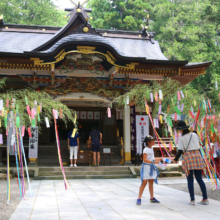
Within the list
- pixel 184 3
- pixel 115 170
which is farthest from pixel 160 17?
pixel 115 170

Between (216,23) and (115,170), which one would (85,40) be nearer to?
(115,170)

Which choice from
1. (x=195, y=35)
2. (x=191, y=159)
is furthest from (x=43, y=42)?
(x=195, y=35)

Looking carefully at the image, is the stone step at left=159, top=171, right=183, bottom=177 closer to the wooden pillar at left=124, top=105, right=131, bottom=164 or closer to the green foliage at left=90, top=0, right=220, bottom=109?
the wooden pillar at left=124, top=105, right=131, bottom=164

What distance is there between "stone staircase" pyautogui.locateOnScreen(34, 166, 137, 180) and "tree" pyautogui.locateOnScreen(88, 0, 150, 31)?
18630mm

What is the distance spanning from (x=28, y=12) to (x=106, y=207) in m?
23.2

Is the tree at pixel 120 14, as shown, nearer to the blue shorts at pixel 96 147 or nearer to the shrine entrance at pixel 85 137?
the shrine entrance at pixel 85 137

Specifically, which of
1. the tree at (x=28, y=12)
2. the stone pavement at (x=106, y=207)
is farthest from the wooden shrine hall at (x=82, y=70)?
the tree at (x=28, y=12)

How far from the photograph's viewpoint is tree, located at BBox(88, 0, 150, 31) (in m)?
26.4

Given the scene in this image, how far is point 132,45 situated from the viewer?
14.6 m

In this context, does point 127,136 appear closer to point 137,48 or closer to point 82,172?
point 82,172

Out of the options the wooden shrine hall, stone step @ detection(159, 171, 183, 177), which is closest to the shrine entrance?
the wooden shrine hall

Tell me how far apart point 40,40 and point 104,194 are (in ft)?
32.2

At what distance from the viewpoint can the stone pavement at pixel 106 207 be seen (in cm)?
438

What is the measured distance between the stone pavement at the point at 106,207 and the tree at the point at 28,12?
21.3 meters
